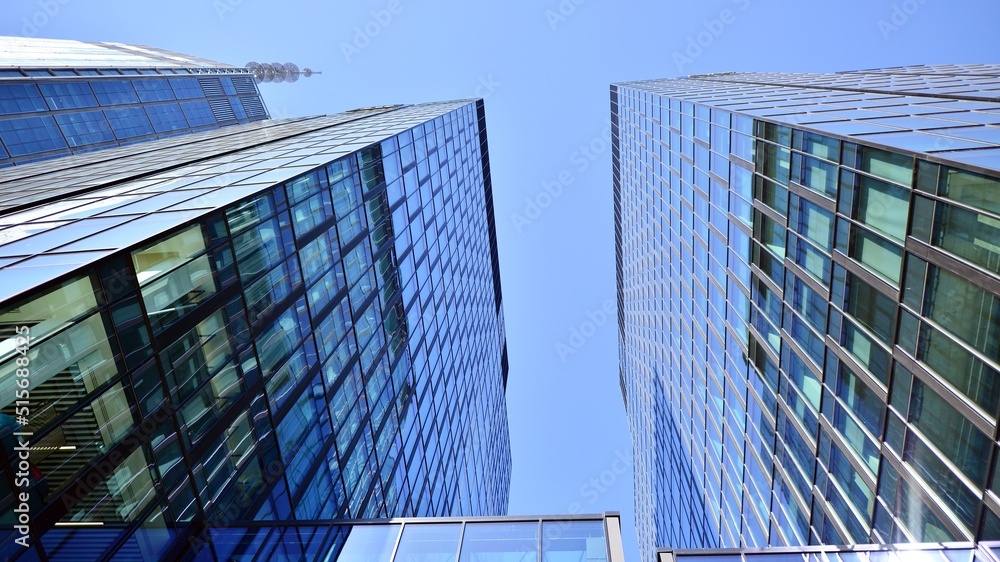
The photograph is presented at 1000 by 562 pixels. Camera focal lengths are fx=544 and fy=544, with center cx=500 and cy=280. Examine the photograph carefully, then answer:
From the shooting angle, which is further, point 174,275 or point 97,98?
point 97,98

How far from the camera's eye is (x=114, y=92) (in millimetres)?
66500

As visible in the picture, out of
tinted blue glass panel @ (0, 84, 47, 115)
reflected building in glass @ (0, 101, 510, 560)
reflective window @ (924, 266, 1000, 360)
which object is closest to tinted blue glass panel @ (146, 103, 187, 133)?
tinted blue glass panel @ (0, 84, 47, 115)

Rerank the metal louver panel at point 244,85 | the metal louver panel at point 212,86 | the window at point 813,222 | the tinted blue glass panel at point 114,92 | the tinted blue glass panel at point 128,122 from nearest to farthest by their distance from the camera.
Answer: the window at point 813,222
the tinted blue glass panel at point 114,92
the tinted blue glass panel at point 128,122
the metal louver panel at point 212,86
the metal louver panel at point 244,85

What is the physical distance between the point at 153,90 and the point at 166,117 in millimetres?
3841

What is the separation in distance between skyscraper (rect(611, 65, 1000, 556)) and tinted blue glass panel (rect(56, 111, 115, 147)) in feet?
201

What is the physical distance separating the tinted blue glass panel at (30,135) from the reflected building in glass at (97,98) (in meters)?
0.10

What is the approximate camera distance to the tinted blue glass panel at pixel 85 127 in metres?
58.0

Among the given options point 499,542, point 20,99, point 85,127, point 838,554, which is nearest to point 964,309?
point 838,554

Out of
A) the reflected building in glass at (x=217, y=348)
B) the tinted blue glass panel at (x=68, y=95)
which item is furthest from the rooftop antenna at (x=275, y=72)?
the reflected building in glass at (x=217, y=348)

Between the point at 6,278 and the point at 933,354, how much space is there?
18584 mm

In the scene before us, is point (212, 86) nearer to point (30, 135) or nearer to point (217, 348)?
point (30, 135)

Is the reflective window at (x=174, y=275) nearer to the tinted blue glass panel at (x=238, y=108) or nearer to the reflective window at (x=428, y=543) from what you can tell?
the reflective window at (x=428, y=543)

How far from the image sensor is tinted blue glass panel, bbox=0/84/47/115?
171 feet

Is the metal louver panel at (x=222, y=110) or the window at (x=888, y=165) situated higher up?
the metal louver panel at (x=222, y=110)
